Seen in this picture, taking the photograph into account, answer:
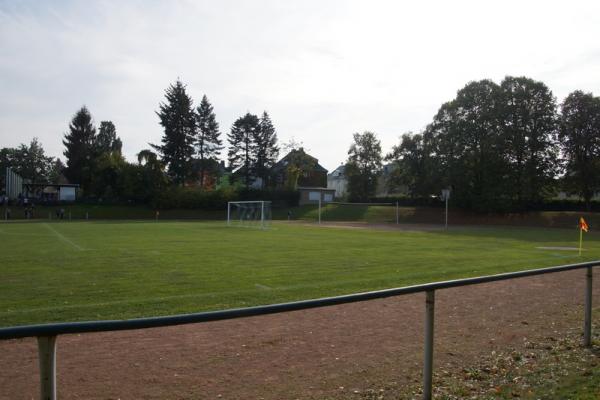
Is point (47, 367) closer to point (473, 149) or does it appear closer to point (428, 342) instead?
point (428, 342)

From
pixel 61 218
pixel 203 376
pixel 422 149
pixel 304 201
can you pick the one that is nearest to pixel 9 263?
pixel 203 376

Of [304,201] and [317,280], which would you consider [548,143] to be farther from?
[317,280]

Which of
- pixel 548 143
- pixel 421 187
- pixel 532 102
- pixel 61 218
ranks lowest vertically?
pixel 61 218

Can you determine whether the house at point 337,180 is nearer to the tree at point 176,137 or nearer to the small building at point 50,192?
the tree at point 176,137

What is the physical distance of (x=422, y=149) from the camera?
2854 inches

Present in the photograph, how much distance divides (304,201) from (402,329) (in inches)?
3009

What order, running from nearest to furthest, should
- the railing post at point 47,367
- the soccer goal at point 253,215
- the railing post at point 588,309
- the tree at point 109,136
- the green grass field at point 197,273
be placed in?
the railing post at point 47,367 < the railing post at point 588,309 < the green grass field at point 197,273 < the soccer goal at point 253,215 < the tree at point 109,136

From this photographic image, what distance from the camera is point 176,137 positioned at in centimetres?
7844

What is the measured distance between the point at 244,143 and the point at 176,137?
1398 centimetres

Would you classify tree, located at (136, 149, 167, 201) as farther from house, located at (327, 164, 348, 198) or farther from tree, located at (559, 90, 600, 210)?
house, located at (327, 164, 348, 198)

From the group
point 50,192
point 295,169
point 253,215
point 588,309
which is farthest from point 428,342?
point 50,192

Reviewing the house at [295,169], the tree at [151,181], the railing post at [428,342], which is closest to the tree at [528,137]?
the house at [295,169]

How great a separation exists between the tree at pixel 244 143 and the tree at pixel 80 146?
24.2 meters

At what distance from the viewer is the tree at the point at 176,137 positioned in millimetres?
78562
